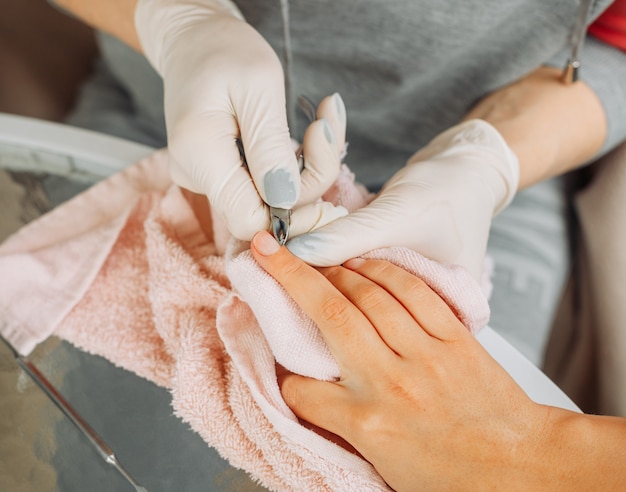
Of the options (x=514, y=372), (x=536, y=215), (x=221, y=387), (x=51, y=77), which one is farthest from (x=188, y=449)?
(x=51, y=77)

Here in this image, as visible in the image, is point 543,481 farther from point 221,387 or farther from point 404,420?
point 221,387

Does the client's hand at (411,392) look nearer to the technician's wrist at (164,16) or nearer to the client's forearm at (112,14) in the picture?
the technician's wrist at (164,16)

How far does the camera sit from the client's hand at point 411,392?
477mm

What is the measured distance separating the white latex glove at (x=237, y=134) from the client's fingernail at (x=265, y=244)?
0.03 metres

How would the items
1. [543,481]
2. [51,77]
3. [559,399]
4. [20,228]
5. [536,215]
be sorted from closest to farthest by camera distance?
[543,481] < [559,399] < [20,228] < [536,215] < [51,77]

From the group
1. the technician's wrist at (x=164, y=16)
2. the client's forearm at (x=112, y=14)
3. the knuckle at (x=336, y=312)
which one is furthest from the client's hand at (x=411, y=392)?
the client's forearm at (x=112, y=14)

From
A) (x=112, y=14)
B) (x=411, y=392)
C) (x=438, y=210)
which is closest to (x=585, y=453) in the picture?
(x=411, y=392)

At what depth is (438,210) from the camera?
600 mm

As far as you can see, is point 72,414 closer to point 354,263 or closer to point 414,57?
point 354,263

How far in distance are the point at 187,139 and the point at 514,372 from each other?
14.4 inches

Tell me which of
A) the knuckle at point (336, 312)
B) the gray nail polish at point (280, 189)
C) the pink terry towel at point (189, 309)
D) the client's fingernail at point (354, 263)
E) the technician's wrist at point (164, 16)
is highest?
the technician's wrist at point (164, 16)

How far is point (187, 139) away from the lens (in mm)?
579

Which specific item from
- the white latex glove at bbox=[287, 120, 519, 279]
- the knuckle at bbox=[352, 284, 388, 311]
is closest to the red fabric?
the white latex glove at bbox=[287, 120, 519, 279]

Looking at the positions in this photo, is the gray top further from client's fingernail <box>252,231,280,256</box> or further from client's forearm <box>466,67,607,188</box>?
client's fingernail <box>252,231,280,256</box>
